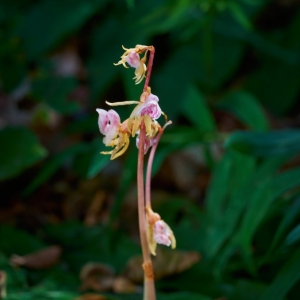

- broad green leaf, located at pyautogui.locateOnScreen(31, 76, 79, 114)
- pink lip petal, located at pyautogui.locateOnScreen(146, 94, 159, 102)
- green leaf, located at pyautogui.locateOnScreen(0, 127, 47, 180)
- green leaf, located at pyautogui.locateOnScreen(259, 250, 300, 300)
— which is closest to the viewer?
pink lip petal, located at pyautogui.locateOnScreen(146, 94, 159, 102)

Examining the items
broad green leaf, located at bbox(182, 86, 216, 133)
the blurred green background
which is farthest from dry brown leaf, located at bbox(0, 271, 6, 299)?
broad green leaf, located at bbox(182, 86, 216, 133)

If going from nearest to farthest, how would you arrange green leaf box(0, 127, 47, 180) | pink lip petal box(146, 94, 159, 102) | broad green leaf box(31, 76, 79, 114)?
pink lip petal box(146, 94, 159, 102), green leaf box(0, 127, 47, 180), broad green leaf box(31, 76, 79, 114)

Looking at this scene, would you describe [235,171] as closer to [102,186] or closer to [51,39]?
[102,186]

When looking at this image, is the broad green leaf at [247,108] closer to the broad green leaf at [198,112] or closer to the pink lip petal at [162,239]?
the broad green leaf at [198,112]

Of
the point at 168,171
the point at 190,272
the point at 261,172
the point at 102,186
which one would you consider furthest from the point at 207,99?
the point at 190,272

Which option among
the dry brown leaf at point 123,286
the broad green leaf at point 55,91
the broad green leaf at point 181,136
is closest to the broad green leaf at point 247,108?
the broad green leaf at point 181,136

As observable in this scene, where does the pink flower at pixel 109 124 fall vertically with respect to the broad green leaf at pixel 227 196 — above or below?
below

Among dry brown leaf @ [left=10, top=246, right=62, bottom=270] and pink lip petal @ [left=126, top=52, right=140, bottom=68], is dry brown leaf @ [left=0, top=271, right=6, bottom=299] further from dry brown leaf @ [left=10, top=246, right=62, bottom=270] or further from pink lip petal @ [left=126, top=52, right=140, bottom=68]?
pink lip petal @ [left=126, top=52, right=140, bottom=68]

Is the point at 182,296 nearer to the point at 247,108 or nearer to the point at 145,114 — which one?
the point at 145,114
